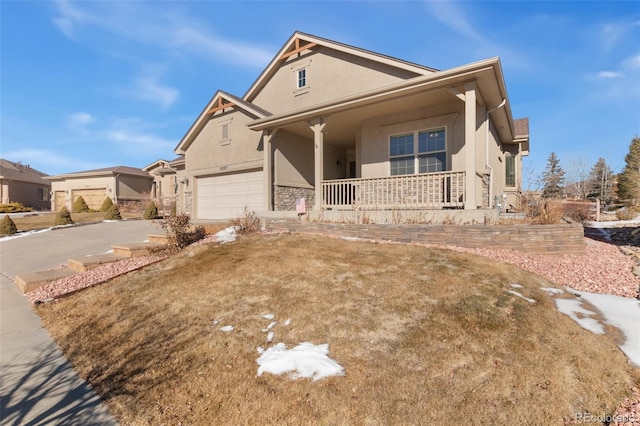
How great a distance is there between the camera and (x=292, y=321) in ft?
11.7

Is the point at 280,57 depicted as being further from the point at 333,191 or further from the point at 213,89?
the point at 333,191

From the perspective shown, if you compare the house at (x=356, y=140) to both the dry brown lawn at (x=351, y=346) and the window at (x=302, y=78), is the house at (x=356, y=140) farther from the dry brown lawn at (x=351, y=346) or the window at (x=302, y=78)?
the dry brown lawn at (x=351, y=346)

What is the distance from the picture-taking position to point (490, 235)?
21.2 feet

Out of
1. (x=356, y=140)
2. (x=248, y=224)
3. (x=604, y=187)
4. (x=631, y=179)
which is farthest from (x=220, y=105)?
(x=604, y=187)

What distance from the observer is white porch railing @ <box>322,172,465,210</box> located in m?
8.20

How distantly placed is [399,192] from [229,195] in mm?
7891

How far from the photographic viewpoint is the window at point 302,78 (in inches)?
471

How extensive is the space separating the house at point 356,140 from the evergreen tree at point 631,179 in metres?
11.8

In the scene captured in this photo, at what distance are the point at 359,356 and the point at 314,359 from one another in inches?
16.9

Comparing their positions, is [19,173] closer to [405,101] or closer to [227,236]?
[227,236]

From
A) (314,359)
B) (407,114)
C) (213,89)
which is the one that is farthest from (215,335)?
(213,89)

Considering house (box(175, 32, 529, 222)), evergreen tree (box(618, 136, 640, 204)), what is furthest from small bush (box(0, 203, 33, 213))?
evergreen tree (box(618, 136, 640, 204))

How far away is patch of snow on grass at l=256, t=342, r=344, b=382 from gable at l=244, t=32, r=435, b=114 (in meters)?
8.64

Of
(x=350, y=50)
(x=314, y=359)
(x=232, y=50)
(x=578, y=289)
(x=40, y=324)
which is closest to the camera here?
(x=314, y=359)
